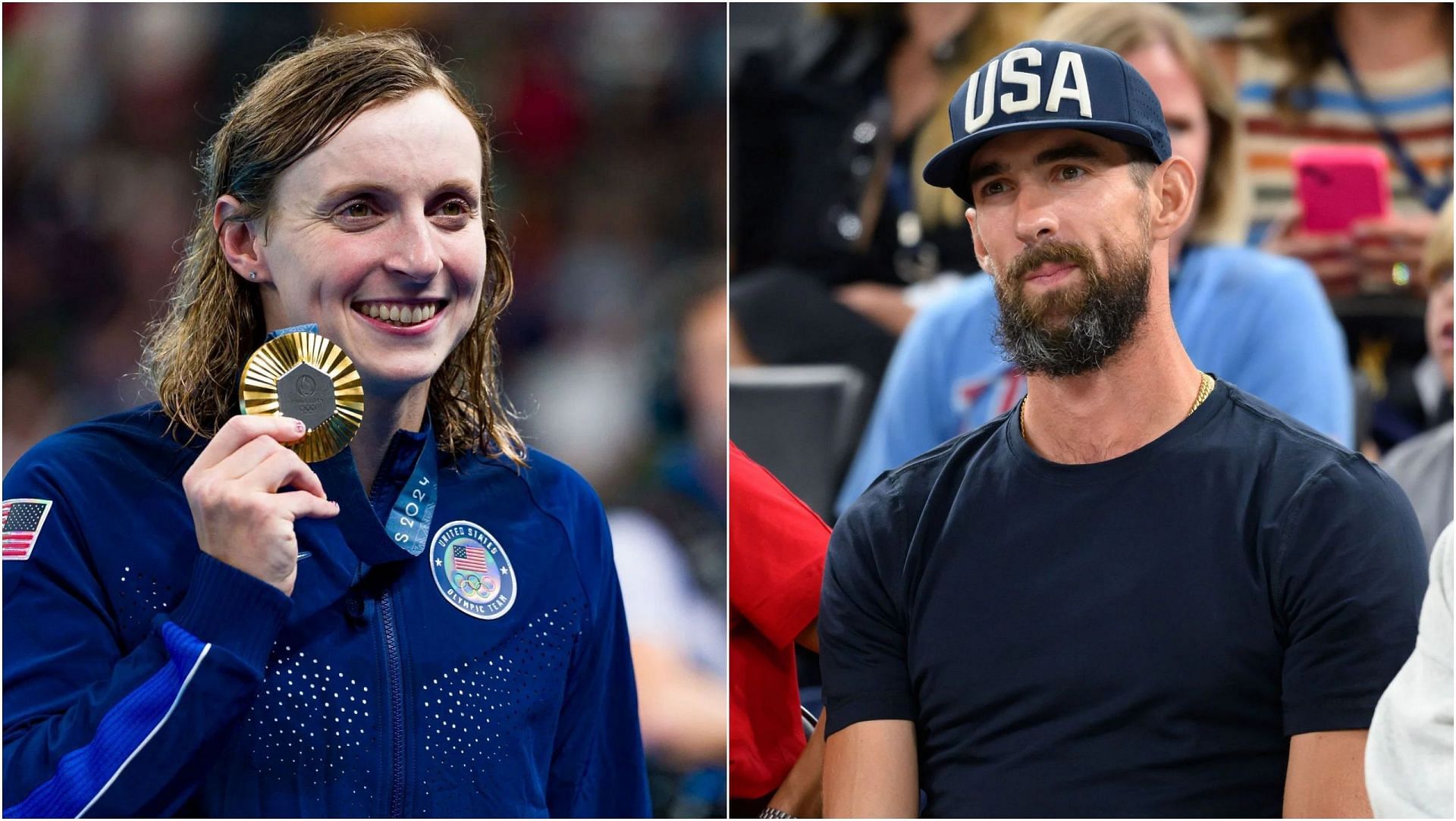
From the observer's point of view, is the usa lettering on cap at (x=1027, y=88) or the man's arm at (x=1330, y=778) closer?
the man's arm at (x=1330, y=778)

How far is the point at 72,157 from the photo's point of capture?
3.96 meters

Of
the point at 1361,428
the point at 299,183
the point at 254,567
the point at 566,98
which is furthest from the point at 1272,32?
the point at 254,567

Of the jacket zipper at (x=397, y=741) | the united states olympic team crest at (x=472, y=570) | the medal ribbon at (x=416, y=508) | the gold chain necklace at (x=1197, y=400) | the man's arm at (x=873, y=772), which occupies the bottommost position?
the man's arm at (x=873, y=772)

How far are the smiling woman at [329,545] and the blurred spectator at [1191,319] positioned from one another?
4.33 ft

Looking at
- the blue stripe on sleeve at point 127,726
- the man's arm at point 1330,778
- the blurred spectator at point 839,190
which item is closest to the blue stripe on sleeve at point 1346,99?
the blurred spectator at point 839,190

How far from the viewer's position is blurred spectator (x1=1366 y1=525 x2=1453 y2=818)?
1.78 metres

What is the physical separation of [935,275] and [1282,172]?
1.00 metres

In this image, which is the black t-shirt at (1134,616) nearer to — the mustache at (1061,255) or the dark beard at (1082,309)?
the dark beard at (1082,309)

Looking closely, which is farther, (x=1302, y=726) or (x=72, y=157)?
(x=72, y=157)

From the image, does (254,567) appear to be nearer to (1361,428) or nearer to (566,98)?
(566,98)

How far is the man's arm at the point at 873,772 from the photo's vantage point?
7.70ft

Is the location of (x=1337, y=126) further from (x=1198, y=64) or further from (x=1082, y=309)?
(x=1082, y=309)

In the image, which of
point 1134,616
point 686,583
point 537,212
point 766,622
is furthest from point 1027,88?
point 537,212

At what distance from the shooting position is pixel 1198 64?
12.5ft
